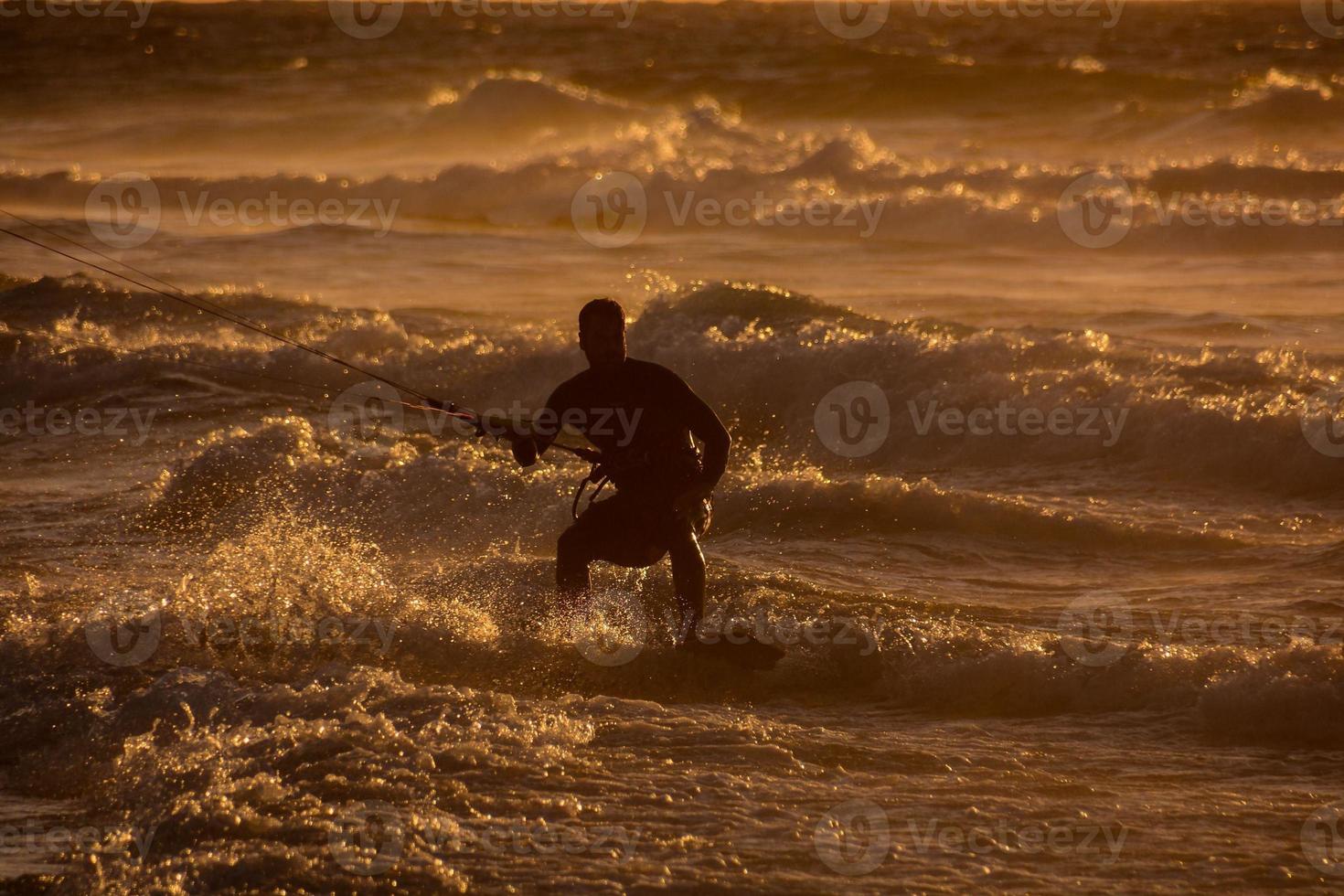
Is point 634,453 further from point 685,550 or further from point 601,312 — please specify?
point 601,312

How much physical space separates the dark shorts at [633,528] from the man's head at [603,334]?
546 mm

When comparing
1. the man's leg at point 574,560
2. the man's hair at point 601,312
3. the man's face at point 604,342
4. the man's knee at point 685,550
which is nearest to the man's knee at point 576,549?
the man's leg at point 574,560

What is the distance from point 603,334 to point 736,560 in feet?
9.02

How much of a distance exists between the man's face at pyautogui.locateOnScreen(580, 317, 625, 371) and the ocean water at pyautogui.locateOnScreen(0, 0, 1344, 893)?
4.28 feet

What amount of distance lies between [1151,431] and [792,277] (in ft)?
28.9

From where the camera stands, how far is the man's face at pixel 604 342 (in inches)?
230

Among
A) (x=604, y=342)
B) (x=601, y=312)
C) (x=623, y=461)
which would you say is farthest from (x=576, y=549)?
(x=601, y=312)

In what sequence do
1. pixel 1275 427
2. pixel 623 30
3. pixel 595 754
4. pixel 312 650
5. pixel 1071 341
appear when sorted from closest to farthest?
1. pixel 595 754
2. pixel 312 650
3. pixel 1275 427
4. pixel 1071 341
5. pixel 623 30

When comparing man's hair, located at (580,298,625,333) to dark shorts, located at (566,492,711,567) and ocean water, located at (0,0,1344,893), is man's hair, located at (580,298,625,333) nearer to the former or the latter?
dark shorts, located at (566,492,711,567)

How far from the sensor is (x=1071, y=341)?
12266mm

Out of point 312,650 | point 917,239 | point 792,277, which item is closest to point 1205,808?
point 312,650

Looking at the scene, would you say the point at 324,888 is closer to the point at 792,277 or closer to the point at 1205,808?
the point at 1205,808

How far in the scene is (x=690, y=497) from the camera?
589cm

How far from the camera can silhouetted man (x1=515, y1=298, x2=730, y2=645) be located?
19.2 feet
